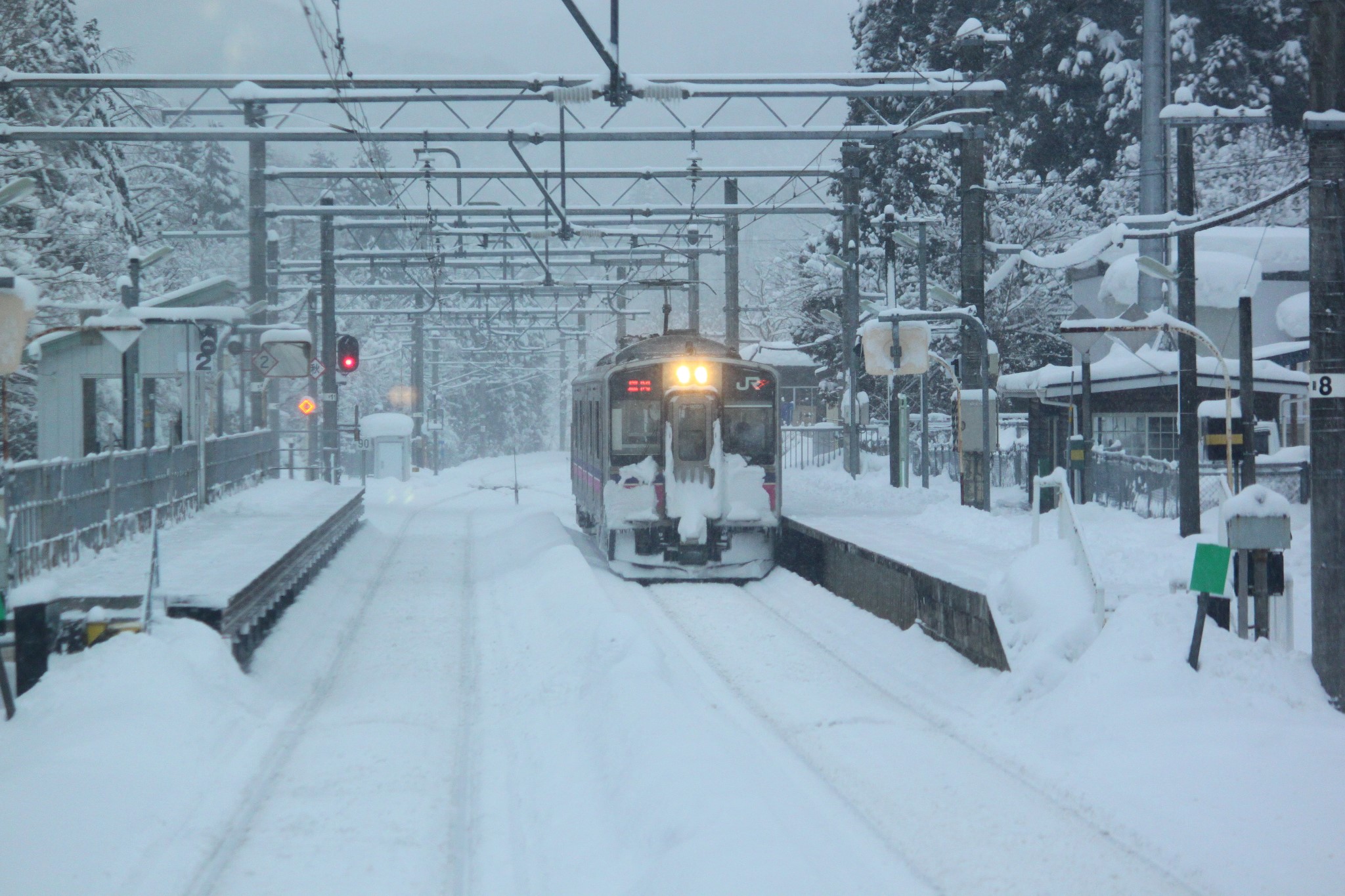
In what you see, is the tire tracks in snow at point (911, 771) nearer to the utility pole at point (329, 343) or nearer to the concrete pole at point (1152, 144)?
the concrete pole at point (1152, 144)

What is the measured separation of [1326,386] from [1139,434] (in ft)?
57.9

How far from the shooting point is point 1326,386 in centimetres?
882

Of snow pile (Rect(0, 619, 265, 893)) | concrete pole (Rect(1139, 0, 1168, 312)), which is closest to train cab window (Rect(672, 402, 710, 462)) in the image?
snow pile (Rect(0, 619, 265, 893))

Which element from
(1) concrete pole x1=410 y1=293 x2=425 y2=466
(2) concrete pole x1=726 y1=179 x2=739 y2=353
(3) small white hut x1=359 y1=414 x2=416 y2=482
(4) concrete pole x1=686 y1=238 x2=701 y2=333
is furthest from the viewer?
(1) concrete pole x1=410 y1=293 x2=425 y2=466

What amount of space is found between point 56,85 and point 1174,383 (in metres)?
18.0

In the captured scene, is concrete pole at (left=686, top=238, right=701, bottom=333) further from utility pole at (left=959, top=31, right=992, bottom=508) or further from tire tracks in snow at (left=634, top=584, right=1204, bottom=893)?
tire tracks in snow at (left=634, top=584, right=1204, bottom=893)

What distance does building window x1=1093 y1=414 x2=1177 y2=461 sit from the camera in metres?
25.5

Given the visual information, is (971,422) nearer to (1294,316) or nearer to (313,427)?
(1294,316)

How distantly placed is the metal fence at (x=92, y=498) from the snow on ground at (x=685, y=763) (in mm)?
2229

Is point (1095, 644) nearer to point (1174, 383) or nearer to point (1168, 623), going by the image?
point (1168, 623)

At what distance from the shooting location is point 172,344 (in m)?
21.8

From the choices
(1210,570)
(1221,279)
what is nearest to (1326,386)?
(1210,570)

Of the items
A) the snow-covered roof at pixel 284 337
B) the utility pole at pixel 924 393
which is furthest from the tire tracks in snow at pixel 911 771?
the snow-covered roof at pixel 284 337

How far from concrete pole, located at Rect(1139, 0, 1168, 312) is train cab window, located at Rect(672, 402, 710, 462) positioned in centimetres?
928
